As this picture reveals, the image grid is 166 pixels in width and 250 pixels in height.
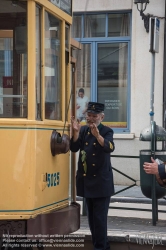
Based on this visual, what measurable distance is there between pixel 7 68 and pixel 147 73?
717 cm

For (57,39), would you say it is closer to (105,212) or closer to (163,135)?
(105,212)

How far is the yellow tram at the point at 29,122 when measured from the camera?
18.0 feet

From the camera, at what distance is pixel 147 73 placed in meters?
12.5

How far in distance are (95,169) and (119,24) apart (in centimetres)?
672

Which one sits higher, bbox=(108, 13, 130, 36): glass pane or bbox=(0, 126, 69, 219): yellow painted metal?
bbox=(108, 13, 130, 36): glass pane

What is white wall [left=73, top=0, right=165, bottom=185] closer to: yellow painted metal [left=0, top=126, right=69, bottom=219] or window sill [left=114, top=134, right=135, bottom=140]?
window sill [left=114, top=134, right=135, bottom=140]

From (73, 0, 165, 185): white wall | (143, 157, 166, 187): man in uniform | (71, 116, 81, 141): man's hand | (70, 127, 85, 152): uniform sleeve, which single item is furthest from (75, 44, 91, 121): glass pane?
(143, 157, 166, 187): man in uniform

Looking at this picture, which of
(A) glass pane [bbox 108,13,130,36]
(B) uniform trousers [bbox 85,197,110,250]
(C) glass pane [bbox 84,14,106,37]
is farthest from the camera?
(C) glass pane [bbox 84,14,106,37]

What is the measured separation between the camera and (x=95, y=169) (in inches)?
264

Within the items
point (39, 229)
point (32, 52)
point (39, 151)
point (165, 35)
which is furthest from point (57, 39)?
point (165, 35)

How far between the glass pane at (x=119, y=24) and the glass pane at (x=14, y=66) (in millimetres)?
7365

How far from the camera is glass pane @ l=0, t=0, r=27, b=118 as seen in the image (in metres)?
5.61

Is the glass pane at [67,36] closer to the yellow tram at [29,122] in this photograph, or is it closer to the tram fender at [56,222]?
the yellow tram at [29,122]

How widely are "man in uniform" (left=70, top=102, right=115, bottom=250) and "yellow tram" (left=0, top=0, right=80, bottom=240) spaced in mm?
606
